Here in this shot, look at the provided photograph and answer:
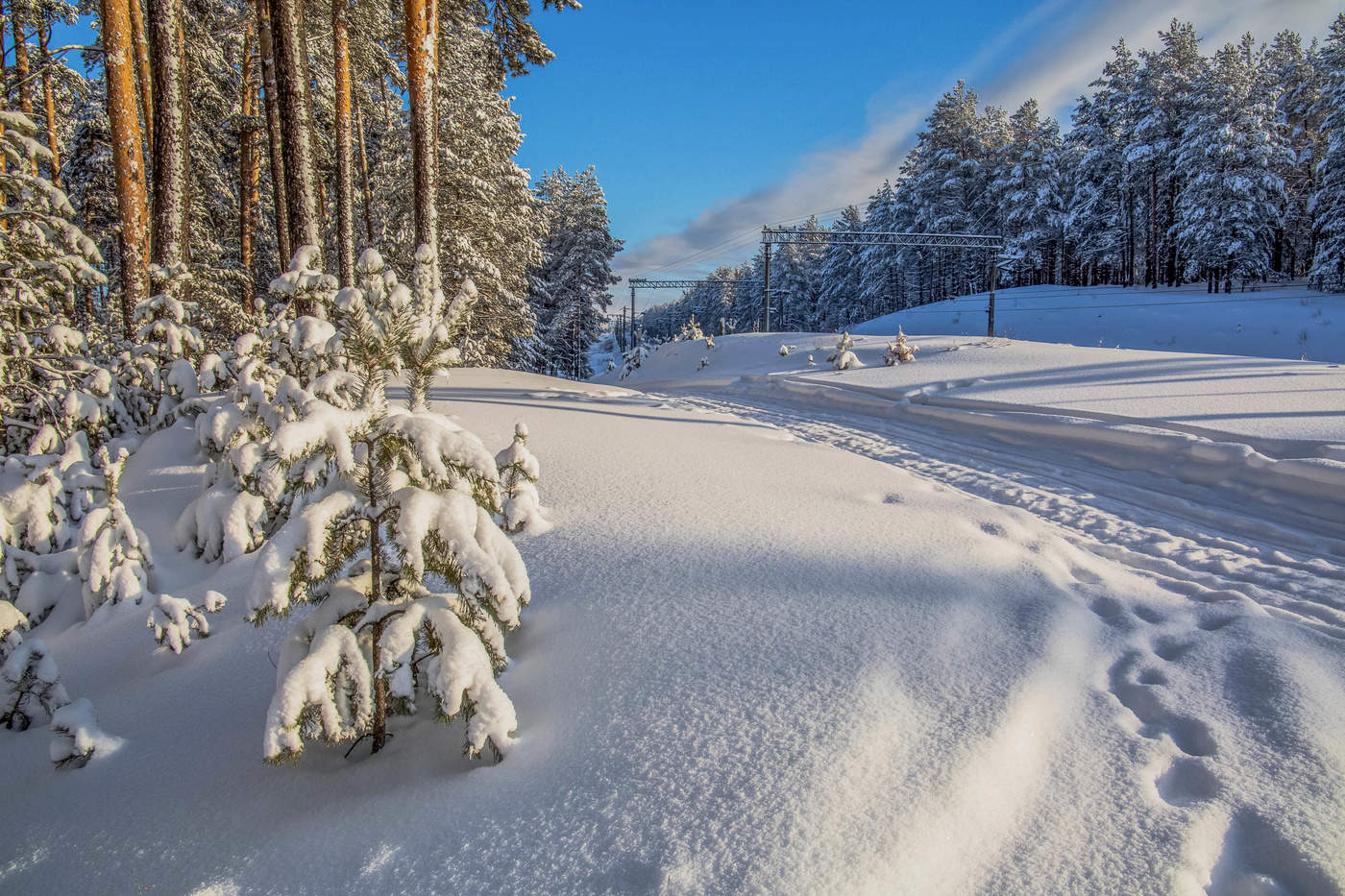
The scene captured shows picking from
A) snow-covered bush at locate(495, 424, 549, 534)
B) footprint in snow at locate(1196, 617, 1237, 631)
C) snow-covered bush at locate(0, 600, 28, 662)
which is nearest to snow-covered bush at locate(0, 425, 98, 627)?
snow-covered bush at locate(0, 600, 28, 662)

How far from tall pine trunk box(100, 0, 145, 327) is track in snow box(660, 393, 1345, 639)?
830 cm

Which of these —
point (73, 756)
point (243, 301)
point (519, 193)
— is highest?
point (519, 193)

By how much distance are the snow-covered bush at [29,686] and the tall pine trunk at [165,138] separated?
6.16m

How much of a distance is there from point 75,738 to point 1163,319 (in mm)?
32500

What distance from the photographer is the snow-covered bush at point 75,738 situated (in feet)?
7.26

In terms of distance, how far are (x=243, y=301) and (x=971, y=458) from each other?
18624 mm

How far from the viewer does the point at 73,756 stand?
2281mm

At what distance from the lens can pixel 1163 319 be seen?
25375 millimetres

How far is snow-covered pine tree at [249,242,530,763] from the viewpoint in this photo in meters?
1.76

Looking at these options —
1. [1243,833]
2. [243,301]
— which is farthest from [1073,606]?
[243,301]

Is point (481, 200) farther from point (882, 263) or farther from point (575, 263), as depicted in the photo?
point (882, 263)

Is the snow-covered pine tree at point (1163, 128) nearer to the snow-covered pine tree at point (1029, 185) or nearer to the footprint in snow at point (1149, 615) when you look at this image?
the snow-covered pine tree at point (1029, 185)

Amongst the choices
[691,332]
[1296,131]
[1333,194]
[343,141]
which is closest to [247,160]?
[343,141]

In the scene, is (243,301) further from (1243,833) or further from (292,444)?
(1243,833)
